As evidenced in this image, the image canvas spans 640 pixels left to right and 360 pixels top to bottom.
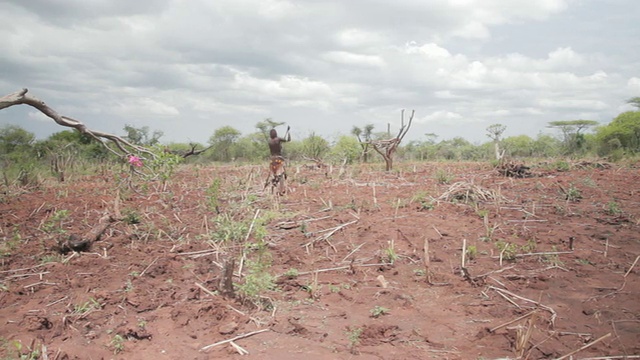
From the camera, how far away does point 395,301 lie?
4785 millimetres

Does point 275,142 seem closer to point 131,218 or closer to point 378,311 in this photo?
point 131,218

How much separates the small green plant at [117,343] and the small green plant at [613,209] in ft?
25.4

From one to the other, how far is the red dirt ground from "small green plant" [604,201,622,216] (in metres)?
0.09

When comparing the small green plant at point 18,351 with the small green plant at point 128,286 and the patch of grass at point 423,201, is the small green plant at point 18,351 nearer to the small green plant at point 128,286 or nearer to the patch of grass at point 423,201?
the small green plant at point 128,286

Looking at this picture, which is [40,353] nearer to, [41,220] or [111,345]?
[111,345]

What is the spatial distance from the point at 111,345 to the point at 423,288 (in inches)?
123

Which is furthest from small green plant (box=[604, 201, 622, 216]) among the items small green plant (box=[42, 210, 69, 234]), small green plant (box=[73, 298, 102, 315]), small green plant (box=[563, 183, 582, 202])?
small green plant (box=[42, 210, 69, 234])

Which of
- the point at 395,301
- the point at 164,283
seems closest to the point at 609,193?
the point at 395,301

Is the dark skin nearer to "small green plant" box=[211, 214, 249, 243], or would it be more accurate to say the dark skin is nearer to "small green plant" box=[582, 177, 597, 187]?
"small green plant" box=[211, 214, 249, 243]

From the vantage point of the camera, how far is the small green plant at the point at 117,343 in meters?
3.77

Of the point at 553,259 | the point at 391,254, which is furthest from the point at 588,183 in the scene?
the point at 391,254

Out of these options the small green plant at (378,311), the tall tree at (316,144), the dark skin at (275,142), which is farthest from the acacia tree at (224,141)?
the small green plant at (378,311)

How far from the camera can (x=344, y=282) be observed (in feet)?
17.5

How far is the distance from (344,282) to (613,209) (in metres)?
5.41
